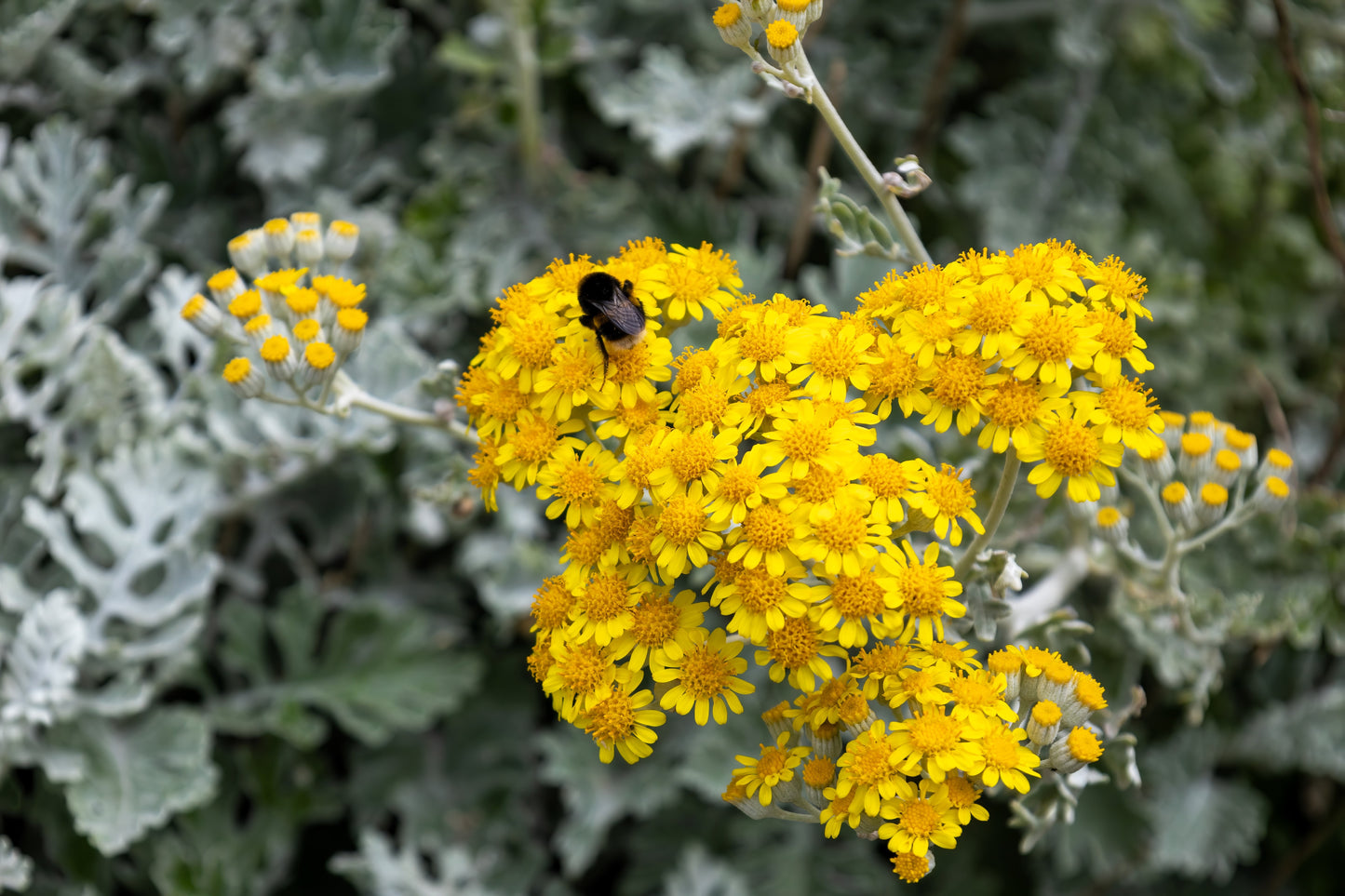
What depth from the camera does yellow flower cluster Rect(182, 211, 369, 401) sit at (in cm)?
146

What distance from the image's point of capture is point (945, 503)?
3.96 ft

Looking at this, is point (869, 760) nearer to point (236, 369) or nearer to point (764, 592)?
point (764, 592)

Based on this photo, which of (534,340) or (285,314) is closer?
(534,340)

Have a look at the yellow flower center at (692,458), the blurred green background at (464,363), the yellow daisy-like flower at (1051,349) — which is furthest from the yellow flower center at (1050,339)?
the blurred green background at (464,363)

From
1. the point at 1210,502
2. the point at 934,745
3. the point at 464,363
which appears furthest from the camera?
the point at 464,363

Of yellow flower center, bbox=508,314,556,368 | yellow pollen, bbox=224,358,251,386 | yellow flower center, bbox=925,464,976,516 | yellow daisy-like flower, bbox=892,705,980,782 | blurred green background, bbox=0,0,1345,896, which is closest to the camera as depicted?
yellow daisy-like flower, bbox=892,705,980,782

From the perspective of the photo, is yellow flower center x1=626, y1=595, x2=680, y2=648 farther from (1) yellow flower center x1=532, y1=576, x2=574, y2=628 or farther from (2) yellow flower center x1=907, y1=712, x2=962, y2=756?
(2) yellow flower center x1=907, y1=712, x2=962, y2=756

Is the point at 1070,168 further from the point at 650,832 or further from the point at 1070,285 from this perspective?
the point at 650,832

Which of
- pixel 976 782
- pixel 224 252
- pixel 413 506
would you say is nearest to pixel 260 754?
pixel 413 506

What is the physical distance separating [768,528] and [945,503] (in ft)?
0.70

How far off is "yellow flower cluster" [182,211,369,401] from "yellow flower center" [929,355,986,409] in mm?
775

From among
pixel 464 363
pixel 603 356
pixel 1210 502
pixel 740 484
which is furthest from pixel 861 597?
pixel 464 363

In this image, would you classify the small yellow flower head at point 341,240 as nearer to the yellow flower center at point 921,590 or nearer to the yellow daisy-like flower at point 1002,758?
the yellow flower center at point 921,590

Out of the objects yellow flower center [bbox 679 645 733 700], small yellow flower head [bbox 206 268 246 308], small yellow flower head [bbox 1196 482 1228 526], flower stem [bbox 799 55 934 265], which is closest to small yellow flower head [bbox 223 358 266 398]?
small yellow flower head [bbox 206 268 246 308]
